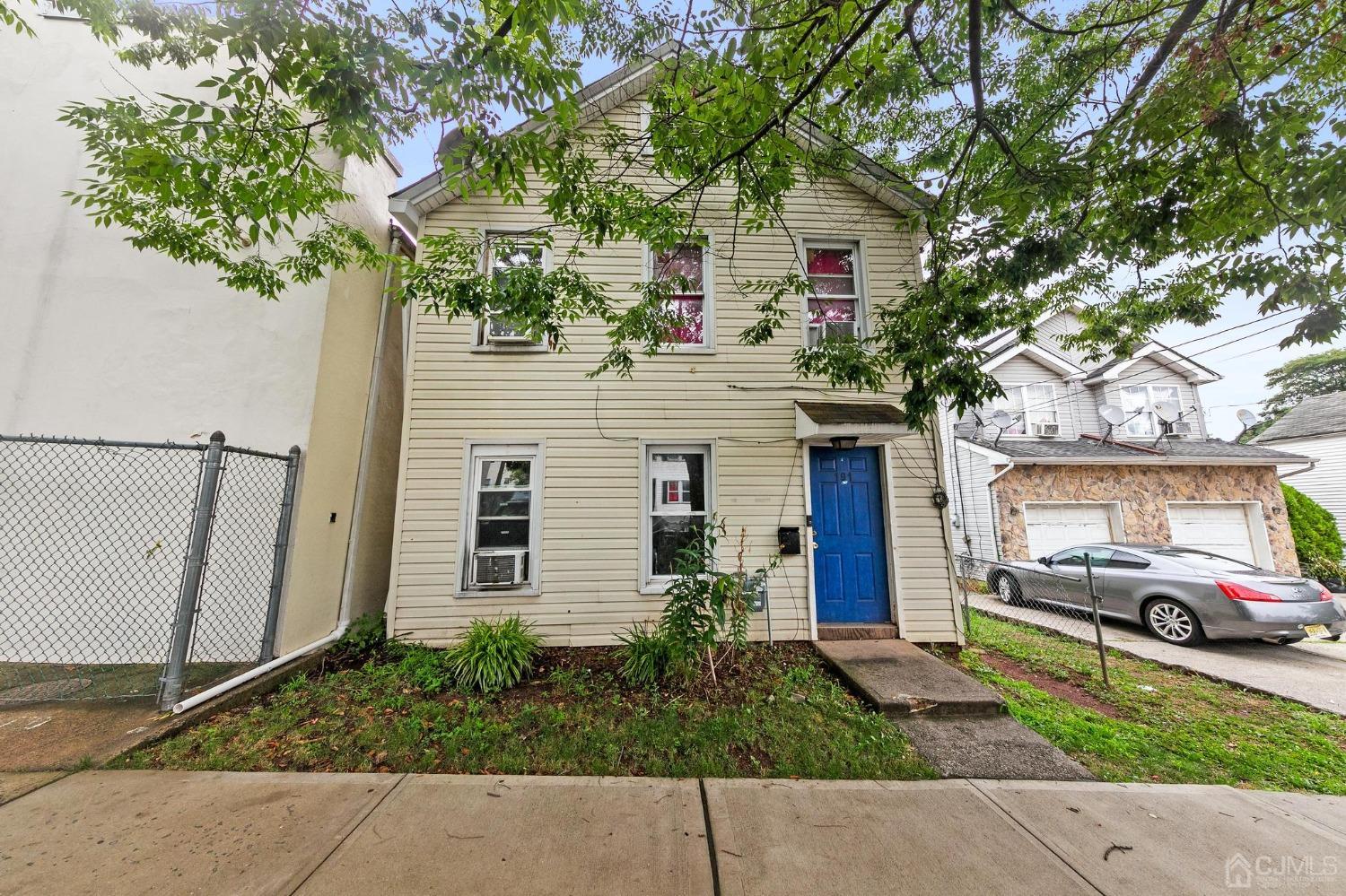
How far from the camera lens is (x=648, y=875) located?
2.09 meters

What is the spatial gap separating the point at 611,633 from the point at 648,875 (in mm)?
2955

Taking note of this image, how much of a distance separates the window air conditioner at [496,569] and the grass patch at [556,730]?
1020 millimetres

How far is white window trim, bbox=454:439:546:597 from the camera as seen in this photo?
16.7ft

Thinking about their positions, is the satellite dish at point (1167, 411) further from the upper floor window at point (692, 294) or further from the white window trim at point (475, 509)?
the white window trim at point (475, 509)

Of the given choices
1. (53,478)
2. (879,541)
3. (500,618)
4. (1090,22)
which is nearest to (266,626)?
(500,618)

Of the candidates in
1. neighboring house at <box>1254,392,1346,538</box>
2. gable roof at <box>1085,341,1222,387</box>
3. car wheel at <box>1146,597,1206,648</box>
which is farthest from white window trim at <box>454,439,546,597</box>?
neighboring house at <box>1254,392,1346,538</box>

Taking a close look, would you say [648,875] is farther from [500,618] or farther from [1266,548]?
[1266,548]

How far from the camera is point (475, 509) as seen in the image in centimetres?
525

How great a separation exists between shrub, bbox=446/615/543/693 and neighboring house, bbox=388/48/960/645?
701mm

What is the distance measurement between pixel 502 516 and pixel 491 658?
166 cm

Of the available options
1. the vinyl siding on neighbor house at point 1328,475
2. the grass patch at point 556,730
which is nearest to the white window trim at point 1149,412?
the vinyl siding on neighbor house at point 1328,475

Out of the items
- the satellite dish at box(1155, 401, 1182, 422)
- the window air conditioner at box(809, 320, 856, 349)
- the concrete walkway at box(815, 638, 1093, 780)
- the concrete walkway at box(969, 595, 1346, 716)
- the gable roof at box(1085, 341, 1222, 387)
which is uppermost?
the gable roof at box(1085, 341, 1222, 387)

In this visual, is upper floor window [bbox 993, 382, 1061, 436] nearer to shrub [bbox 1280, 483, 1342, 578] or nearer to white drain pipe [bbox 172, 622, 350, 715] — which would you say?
shrub [bbox 1280, 483, 1342, 578]

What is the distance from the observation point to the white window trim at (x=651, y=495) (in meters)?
5.19
